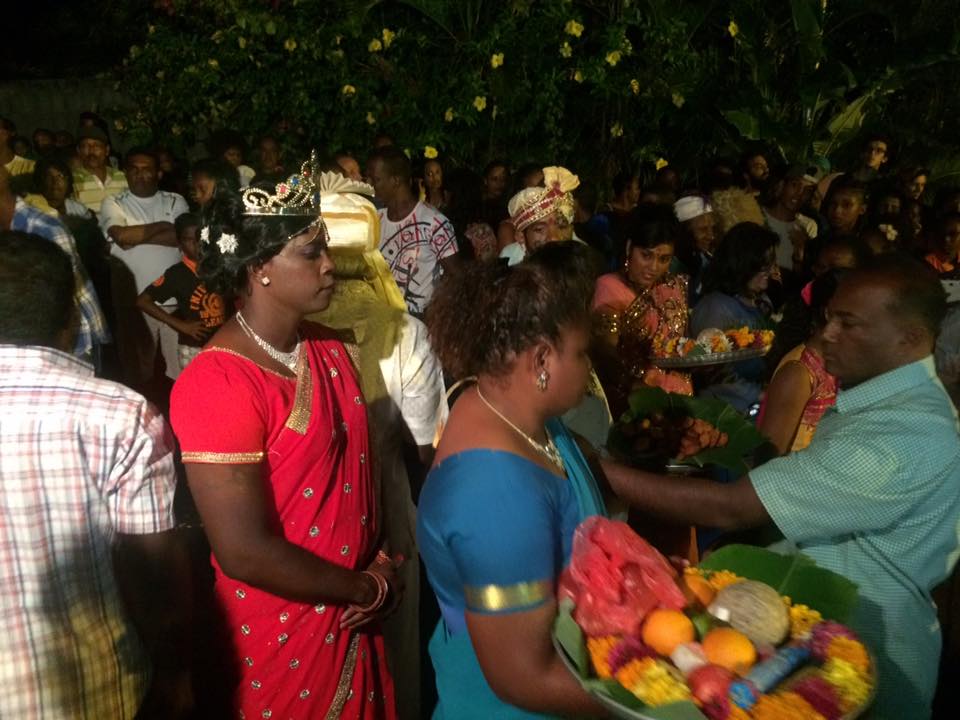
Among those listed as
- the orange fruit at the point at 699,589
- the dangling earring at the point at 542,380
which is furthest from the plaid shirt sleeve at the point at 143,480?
the orange fruit at the point at 699,589

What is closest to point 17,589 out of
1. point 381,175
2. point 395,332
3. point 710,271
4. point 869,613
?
point 395,332

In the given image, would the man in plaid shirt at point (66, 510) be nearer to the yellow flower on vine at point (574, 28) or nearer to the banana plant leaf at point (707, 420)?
the banana plant leaf at point (707, 420)

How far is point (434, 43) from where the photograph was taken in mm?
11031

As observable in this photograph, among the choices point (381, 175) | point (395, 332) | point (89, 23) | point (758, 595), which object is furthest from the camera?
point (89, 23)

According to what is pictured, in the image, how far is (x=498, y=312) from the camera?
6.46ft

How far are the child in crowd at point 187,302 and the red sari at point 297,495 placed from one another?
3.28 m

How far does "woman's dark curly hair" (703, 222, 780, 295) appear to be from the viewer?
499cm

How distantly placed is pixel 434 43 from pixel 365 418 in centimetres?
938

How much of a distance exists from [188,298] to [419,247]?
162cm

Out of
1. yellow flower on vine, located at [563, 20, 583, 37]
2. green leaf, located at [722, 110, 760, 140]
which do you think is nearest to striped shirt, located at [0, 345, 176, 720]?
yellow flower on vine, located at [563, 20, 583, 37]

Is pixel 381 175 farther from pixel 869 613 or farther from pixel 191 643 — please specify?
pixel 869 613

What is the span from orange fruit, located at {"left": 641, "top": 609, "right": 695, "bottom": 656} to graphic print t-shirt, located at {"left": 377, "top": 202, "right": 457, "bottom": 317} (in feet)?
15.1

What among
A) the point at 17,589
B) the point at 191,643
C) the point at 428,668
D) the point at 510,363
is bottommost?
the point at 428,668

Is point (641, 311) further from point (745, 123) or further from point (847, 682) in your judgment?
point (745, 123)
